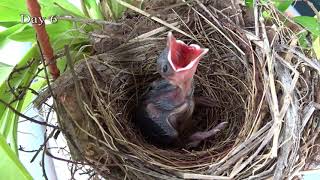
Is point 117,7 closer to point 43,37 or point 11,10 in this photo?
point 11,10

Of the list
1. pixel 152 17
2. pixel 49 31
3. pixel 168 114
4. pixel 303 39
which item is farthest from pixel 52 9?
pixel 303 39

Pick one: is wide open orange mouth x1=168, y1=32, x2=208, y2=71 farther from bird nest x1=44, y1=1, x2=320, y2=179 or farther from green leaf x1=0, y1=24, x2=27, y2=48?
green leaf x1=0, y1=24, x2=27, y2=48

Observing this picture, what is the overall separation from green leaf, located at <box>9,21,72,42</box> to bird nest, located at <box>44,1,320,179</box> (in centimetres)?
5

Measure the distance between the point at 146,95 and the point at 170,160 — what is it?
18cm

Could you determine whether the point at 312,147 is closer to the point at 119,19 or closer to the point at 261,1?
the point at 261,1

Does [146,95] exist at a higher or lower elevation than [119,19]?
lower

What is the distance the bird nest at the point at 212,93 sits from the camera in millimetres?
677

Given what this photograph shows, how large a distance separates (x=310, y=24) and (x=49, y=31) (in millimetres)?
433

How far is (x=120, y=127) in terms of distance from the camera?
31.7 inches

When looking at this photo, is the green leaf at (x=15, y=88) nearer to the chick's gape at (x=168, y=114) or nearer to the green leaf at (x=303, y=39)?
the chick's gape at (x=168, y=114)

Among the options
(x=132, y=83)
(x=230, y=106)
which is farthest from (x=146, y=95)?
(x=230, y=106)

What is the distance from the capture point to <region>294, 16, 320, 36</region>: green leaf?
811 millimetres

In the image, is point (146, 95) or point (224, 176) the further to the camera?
point (146, 95)

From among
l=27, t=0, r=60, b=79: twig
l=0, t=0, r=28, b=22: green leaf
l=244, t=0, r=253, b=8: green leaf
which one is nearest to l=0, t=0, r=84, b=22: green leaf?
l=0, t=0, r=28, b=22: green leaf
